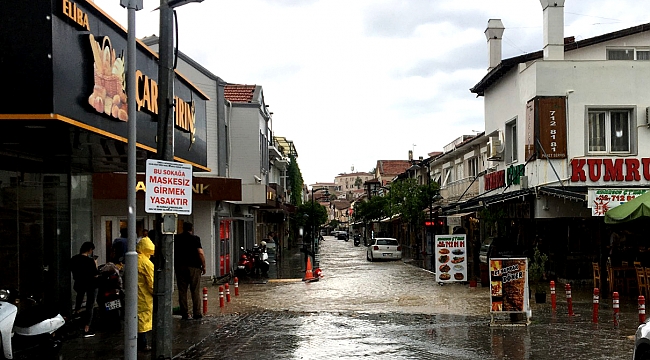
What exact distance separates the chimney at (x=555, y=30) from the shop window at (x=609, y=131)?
244cm

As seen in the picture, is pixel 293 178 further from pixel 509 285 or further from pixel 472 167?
pixel 509 285

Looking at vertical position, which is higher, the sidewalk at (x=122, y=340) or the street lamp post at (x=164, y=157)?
the street lamp post at (x=164, y=157)

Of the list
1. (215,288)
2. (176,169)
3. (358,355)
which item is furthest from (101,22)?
(215,288)

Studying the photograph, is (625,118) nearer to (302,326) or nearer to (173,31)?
(302,326)

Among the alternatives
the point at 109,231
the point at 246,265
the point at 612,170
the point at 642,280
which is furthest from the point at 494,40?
the point at 109,231

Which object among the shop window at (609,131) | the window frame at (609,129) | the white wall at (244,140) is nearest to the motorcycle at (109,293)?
the window frame at (609,129)

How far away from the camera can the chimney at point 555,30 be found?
2319 centimetres

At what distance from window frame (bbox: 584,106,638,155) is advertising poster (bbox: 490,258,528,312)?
948cm

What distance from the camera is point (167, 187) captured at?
30.3ft

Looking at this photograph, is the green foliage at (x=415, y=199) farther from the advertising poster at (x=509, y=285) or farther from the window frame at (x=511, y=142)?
the advertising poster at (x=509, y=285)

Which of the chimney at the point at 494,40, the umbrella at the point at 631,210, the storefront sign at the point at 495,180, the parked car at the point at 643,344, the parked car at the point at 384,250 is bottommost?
the parked car at the point at 384,250

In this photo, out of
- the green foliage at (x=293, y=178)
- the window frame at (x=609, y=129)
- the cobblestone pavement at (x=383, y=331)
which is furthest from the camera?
the green foliage at (x=293, y=178)

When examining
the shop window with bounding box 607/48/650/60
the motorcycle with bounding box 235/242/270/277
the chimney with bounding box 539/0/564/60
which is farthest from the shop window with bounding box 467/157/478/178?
the motorcycle with bounding box 235/242/270/277

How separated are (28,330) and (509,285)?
8.73 m
